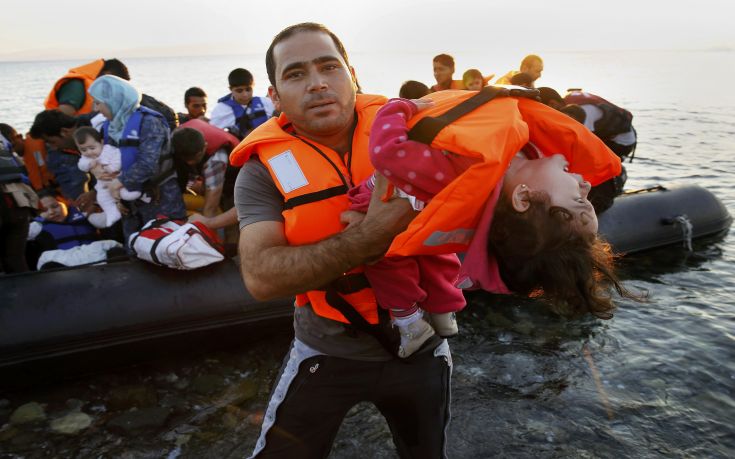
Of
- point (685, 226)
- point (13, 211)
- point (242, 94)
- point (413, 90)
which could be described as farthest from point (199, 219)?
point (685, 226)

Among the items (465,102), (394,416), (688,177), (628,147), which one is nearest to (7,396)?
(394,416)

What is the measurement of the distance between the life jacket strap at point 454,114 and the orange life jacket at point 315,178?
460mm

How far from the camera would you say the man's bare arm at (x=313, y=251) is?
170 cm

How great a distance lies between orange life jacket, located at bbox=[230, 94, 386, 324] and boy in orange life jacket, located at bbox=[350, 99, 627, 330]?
388 mm

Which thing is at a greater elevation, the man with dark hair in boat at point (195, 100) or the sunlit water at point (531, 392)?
the man with dark hair in boat at point (195, 100)

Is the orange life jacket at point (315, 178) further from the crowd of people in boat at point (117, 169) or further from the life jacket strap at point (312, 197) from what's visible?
the crowd of people in boat at point (117, 169)

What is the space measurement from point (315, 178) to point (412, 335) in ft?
2.42

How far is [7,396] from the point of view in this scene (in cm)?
419

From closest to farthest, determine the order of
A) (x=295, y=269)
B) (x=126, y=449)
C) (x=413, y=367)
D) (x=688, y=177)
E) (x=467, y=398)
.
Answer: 1. (x=295, y=269)
2. (x=413, y=367)
3. (x=126, y=449)
4. (x=467, y=398)
5. (x=688, y=177)

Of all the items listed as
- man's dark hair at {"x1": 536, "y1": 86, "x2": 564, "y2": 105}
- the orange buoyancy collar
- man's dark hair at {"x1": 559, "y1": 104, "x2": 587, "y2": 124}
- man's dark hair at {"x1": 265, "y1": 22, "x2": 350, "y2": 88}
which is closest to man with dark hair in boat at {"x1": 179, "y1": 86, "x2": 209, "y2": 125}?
Answer: man's dark hair at {"x1": 536, "y1": 86, "x2": 564, "y2": 105}

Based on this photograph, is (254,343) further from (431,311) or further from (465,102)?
(465,102)

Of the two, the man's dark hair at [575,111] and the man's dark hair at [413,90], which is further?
the man's dark hair at [413,90]

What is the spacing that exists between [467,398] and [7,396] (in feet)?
12.2

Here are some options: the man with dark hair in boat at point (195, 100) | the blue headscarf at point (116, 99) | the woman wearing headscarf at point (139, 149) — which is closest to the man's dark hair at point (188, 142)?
the woman wearing headscarf at point (139, 149)
